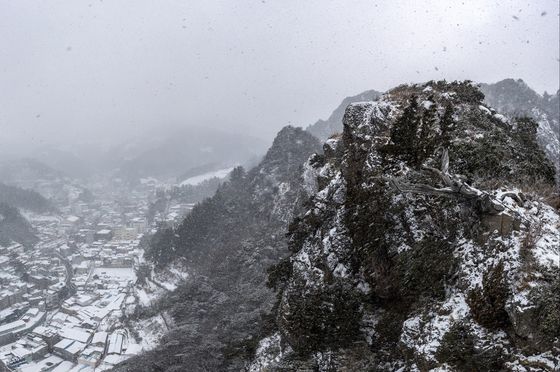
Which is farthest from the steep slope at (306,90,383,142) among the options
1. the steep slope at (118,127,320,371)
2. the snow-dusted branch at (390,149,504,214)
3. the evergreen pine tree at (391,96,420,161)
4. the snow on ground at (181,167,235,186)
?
the snow-dusted branch at (390,149,504,214)

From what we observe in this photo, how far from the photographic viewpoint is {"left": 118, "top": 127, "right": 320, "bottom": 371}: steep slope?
30.8 m

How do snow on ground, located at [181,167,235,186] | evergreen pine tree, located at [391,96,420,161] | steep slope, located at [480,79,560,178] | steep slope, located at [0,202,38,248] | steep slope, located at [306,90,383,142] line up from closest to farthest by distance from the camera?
evergreen pine tree, located at [391,96,420,161] → steep slope, located at [480,79,560,178] → steep slope, located at [0,202,38,248] → steep slope, located at [306,90,383,142] → snow on ground, located at [181,167,235,186]

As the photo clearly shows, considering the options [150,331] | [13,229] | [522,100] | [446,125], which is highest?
[446,125]

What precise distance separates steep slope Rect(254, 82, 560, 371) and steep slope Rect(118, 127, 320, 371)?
512 centimetres

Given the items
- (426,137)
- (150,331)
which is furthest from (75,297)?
(426,137)

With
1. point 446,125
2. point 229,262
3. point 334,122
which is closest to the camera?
point 446,125

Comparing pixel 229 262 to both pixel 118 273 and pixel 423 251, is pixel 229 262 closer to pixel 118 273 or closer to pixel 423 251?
pixel 118 273

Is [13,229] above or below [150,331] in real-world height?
above

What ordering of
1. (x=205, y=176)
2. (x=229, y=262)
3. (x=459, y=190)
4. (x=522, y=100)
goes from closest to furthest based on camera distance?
(x=459, y=190) < (x=229, y=262) < (x=522, y=100) < (x=205, y=176)

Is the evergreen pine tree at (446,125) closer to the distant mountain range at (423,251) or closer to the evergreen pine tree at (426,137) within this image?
the distant mountain range at (423,251)

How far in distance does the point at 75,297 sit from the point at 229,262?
3099 cm

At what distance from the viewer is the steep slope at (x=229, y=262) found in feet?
101

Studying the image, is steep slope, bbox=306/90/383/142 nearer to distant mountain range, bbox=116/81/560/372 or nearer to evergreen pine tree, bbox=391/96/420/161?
distant mountain range, bbox=116/81/560/372

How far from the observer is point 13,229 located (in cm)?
10288
